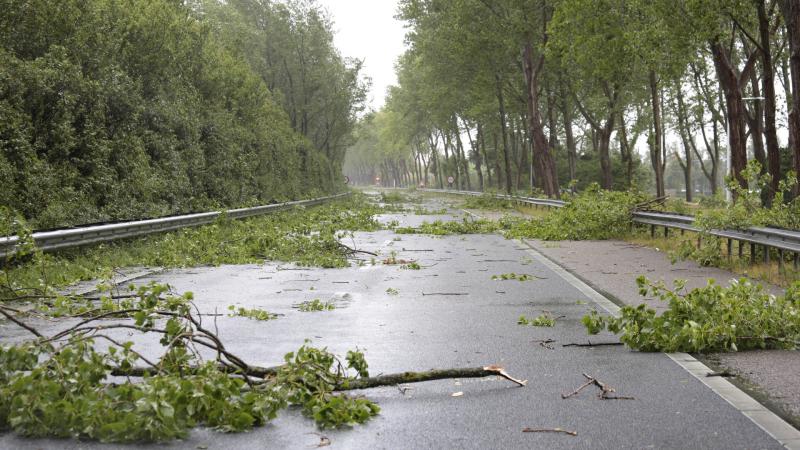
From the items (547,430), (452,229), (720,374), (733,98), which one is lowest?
(452,229)

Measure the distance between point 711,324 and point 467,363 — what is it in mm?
2277

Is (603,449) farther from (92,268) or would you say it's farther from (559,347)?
(92,268)

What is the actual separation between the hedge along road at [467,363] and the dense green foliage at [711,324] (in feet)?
0.73

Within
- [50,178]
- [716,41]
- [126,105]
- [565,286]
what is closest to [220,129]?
[126,105]

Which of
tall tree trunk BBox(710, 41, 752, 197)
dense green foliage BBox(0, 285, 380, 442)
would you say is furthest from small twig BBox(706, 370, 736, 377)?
tall tree trunk BBox(710, 41, 752, 197)

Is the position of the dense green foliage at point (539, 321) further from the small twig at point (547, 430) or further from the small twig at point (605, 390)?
the small twig at point (547, 430)

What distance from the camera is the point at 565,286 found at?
11.2m

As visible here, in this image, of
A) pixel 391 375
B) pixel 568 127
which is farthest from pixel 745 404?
pixel 568 127

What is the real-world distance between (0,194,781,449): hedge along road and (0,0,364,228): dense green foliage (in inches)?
206

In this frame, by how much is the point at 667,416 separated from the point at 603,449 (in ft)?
2.73

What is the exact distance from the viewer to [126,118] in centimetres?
2055

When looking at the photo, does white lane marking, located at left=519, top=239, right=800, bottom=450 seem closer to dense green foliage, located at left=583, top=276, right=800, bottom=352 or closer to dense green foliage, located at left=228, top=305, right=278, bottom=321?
dense green foliage, located at left=583, top=276, right=800, bottom=352

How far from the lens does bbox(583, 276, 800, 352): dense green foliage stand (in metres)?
6.82

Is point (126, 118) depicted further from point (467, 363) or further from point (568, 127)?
point (568, 127)
